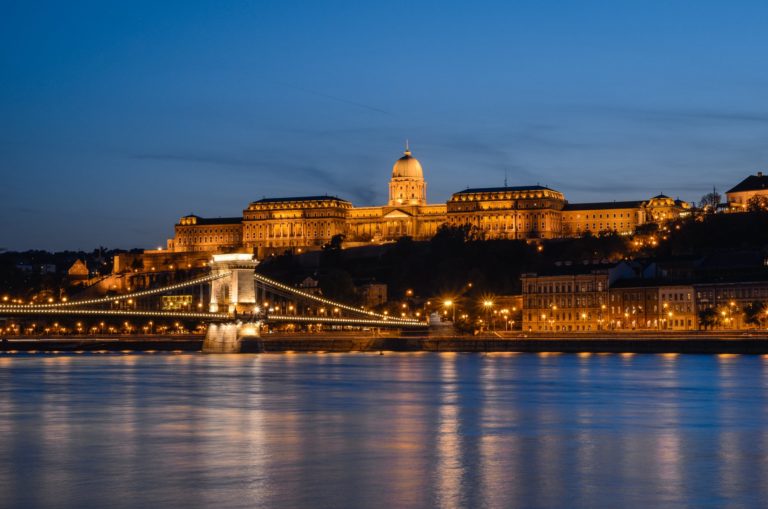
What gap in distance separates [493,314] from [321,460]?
59.3m

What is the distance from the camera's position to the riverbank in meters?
56.0

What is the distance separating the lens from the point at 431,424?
25609mm

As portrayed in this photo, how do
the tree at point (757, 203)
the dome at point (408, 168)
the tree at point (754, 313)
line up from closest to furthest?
the tree at point (754, 313)
the tree at point (757, 203)
the dome at point (408, 168)

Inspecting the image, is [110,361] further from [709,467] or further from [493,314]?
[709,467]

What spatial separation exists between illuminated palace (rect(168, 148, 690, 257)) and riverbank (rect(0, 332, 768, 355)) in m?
50.9

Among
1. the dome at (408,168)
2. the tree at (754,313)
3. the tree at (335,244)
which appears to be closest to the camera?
the tree at (754,313)

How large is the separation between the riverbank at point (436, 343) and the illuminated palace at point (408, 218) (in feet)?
167

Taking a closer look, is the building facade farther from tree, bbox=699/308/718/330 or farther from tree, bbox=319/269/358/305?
tree, bbox=319/269/358/305

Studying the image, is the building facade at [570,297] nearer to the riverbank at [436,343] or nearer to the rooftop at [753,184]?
the riverbank at [436,343]

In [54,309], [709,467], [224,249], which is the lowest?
[709,467]

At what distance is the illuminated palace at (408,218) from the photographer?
396 ft

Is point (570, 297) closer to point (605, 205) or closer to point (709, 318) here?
point (709, 318)

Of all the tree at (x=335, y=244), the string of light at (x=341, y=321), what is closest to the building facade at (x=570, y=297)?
the string of light at (x=341, y=321)

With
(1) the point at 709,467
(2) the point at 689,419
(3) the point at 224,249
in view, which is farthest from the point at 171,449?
(3) the point at 224,249
